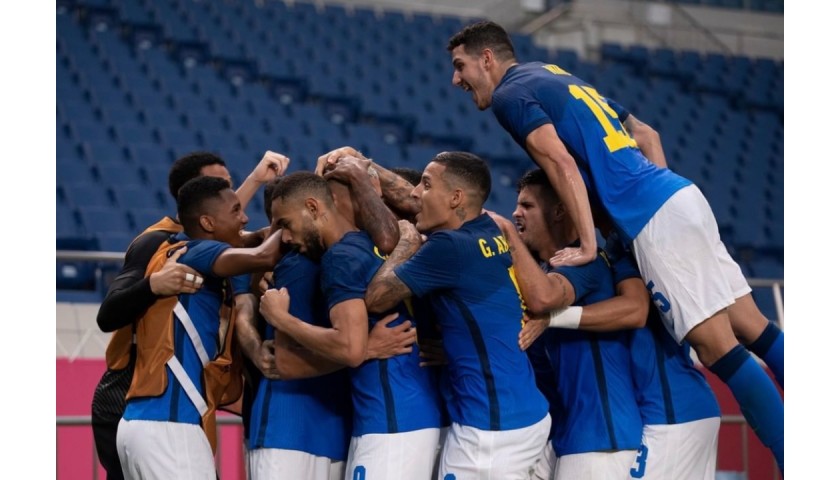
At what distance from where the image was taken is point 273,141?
50.4ft

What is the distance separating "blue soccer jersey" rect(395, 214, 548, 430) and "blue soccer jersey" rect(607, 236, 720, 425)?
630 millimetres

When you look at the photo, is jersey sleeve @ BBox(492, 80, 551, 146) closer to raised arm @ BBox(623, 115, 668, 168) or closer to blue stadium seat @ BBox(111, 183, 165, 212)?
raised arm @ BBox(623, 115, 668, 168)

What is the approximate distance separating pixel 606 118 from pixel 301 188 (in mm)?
1474

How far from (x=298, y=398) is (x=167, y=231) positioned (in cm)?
120

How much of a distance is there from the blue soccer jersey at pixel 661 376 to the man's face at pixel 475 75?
3.27 feet

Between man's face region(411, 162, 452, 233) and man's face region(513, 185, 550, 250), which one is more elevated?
man's face region(411, 162, 452, 233)

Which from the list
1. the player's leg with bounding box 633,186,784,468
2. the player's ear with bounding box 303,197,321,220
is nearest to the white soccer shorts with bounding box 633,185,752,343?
the player's leg with bounding box 633,186,784,468

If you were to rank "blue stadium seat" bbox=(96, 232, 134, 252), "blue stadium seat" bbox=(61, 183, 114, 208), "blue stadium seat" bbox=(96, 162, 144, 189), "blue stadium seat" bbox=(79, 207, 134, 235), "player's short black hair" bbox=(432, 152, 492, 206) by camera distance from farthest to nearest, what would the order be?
"blue stadium seat" bbox=(96, 162, 144, 189) < "blue stadium seat" bbox=(61, 183, 114, 208) < "blue stadium seat" bbox=(79, 207, 134, 235) < "blue stadium seat" bbox=(96, 232, 134, 252) < "player's short black hair" bbox=(432, 152, 492, 206)

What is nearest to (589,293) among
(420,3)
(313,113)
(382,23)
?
(313,113)

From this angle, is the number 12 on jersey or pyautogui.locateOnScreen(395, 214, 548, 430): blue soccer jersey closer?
pyautogui.locateOnScreen(395, 214, 548, 430): blue soccer jersey

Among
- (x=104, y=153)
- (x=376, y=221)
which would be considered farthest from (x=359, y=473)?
(x=104, y=153)

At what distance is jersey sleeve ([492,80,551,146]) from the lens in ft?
16.0

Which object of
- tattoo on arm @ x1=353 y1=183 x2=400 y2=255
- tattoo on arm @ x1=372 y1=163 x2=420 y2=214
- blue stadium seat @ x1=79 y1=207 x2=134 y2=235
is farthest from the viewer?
blue stadium seat @ x1=79 y1=207 x2=134 y2=235

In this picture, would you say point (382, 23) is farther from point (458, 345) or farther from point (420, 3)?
point (458, 345)
